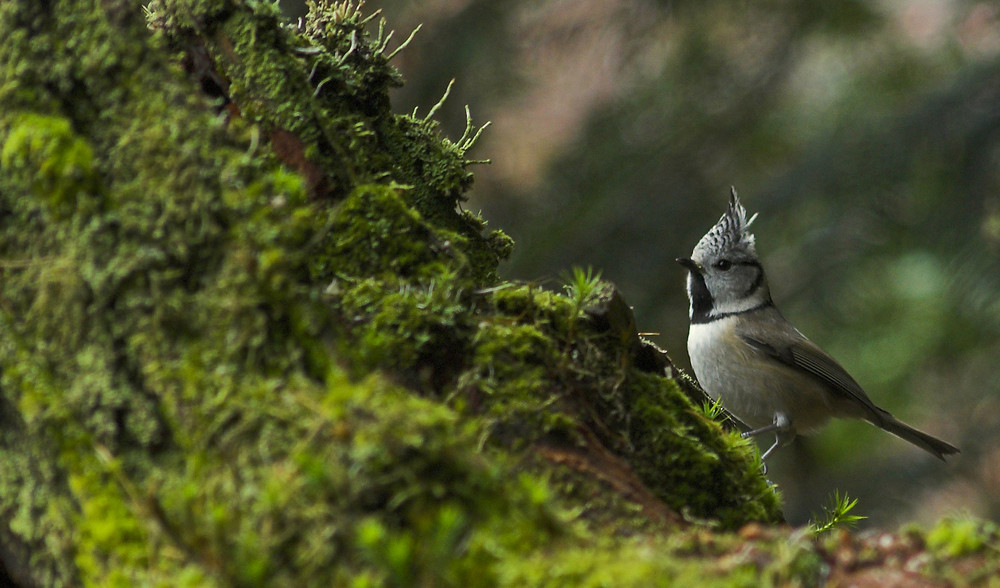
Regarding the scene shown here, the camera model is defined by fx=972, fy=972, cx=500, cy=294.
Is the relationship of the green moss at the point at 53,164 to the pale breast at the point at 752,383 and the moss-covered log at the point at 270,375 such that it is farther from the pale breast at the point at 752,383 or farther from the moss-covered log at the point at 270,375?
the pale breast at the point at 752,383

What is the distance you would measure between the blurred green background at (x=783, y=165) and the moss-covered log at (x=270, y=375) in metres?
3.61

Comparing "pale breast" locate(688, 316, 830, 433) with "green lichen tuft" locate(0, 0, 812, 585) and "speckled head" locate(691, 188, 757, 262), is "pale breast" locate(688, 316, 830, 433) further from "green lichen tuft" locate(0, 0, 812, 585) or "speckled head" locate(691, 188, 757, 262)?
"green lichen tuft" locate(0, 0, 812, 585)

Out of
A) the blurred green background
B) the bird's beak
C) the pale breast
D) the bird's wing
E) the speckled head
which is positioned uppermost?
the blurred green background

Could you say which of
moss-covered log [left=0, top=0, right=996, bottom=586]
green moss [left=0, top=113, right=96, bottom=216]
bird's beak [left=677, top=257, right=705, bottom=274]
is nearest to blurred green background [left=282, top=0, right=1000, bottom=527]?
bird's beak [left=677, top=257, right=705, bottom=274]

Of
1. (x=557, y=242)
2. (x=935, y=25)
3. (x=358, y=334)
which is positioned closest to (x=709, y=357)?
(x=557, y=242)

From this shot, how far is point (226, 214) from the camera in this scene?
1548mm

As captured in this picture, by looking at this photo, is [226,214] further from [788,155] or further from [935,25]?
[935,25]

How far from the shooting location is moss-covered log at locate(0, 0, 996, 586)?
1.31 m

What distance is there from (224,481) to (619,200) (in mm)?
4681

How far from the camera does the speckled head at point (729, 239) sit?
465cm

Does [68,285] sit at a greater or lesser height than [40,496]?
greater

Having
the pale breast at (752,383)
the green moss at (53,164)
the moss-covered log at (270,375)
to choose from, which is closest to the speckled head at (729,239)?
the pale breast at (752,383)

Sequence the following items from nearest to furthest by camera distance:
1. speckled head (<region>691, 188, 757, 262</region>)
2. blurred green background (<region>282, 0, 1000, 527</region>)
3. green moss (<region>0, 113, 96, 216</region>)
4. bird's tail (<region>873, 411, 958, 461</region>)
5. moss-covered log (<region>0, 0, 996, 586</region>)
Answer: moss-covered log (<region>0, 0, 996, 586</region>), green moss (<region>0, 113, 96, 216</region>), speckled head (<region>691, 188, 757, 262</region>), bird's tail (<region>873, 411, 958, 461</region>), blurred green background (<region>282, 0, 1000, 527</region>)

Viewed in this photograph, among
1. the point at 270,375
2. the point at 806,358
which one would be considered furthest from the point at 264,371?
the point at 806,358
